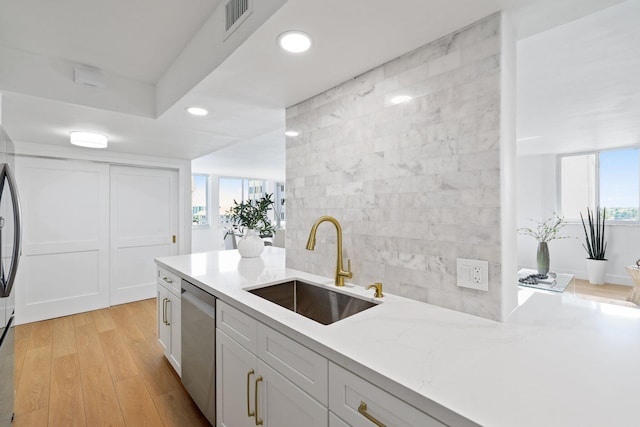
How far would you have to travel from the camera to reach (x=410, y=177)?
A: 1445 millimetres

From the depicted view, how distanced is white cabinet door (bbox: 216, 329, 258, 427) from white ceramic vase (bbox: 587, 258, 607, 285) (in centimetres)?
619

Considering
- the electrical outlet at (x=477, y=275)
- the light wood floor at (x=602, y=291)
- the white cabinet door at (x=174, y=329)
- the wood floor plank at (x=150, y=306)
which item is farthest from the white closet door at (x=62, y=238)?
the light wood floor at (x=602, y=291)

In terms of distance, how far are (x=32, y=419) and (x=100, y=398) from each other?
13.4 inches

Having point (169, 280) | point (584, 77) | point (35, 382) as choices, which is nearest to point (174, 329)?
point (169, 280)

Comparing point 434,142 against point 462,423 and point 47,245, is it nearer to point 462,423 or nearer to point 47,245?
point 462,423

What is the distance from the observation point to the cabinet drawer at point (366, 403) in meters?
0.74

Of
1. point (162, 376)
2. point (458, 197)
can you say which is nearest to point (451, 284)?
point (458, 197)

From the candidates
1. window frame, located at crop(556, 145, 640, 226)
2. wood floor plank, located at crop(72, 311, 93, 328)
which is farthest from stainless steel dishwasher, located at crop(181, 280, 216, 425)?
window frame, located at crop(556, 145, 640, 226)

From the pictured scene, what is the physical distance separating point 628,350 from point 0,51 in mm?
3349

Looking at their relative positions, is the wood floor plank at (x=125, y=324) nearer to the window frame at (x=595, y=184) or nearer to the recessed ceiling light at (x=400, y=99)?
the recessed ceiling light at (x=400, y=99)

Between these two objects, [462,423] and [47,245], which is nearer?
[462,423]

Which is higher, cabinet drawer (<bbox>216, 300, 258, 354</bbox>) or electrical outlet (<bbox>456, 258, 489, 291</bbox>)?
electrical outlet (<bbox>456, 258, 489, 291</bbox>)

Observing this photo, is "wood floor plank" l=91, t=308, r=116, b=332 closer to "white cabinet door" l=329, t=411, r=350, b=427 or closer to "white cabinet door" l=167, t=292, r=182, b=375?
"white cabinet door" l=167, t=292, r=182, b=375

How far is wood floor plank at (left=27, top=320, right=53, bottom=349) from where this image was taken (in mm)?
2832
